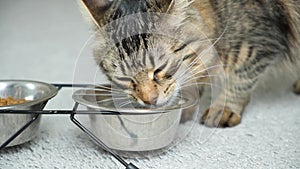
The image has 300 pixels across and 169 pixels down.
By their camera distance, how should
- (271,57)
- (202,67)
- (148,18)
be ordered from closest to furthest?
(148,18) < (202,67) < (271,57)

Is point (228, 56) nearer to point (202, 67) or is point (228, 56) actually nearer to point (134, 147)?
point (202, 67)

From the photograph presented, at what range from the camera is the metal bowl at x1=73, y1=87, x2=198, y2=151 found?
3.38 feet

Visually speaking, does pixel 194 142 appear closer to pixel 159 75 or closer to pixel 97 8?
pixel 159 75

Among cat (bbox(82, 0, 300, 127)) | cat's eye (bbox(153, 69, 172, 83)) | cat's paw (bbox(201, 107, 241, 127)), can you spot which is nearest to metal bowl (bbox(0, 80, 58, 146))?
cat (bbox(82, 0, 300, 127))

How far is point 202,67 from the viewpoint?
122 centimetres

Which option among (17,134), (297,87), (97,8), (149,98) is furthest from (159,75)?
(297,87)

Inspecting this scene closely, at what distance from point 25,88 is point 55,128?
0.15 metres

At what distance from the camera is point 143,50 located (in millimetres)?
1008

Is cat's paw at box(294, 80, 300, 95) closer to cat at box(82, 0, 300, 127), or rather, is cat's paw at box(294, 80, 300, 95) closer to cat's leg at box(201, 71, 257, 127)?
cat at box(82, 0, 300, 127)

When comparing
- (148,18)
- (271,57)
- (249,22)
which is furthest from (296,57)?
(148,18)

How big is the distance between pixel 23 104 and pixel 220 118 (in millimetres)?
608

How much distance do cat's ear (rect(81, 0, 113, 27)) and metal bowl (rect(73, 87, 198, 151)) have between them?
206 millimetres

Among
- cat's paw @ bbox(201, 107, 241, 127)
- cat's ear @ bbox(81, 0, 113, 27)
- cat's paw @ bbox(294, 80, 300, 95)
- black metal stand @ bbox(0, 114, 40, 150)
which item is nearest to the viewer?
black metal stand @ bbox(0, 114, 40, 150)

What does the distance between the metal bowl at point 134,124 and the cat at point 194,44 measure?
0.03m
